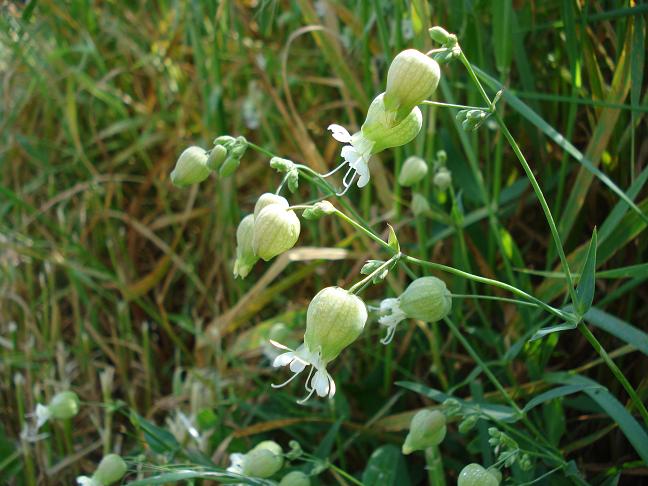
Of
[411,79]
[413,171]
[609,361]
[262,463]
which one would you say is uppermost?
[411,79]

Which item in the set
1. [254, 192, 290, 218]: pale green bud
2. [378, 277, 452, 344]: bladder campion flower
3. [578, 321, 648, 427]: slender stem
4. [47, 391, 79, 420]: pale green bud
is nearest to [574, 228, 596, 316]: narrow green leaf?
[578, 321, 648, 427]: slender stem

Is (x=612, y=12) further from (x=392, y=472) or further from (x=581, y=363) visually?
(x=392, y=472)

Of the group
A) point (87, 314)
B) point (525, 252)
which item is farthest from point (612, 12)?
point (87, 314)

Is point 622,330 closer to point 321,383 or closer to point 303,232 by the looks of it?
point 321,383

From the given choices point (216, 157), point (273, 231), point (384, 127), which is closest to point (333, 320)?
point (273, 231)

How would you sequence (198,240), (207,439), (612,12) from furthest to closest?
(198,240)
(207,439)
(612,12)

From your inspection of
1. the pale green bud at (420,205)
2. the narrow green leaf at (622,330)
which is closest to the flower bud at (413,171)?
the pale green bud at (420,205)
